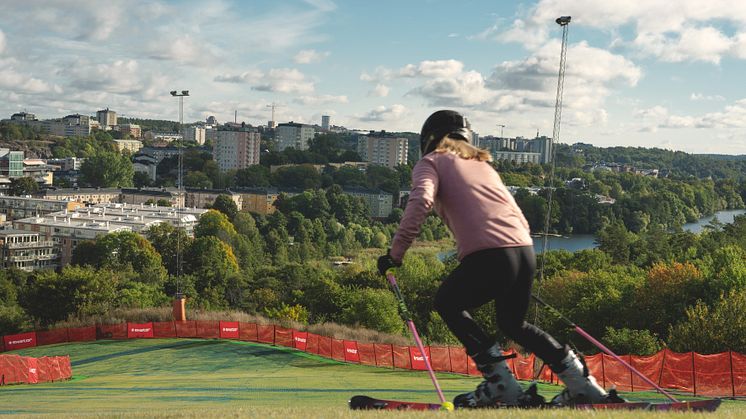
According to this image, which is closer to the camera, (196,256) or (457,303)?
(457,303)

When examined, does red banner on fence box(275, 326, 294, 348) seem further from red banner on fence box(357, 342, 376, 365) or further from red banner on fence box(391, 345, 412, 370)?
red banner on fence box(391, 345, 412, 370)

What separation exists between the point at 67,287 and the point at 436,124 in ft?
146

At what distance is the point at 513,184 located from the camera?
7712 inches

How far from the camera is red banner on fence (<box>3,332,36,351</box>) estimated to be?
34.6 meters

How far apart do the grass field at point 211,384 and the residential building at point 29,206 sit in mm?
118509

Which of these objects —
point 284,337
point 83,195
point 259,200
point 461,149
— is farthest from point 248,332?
point 83,195

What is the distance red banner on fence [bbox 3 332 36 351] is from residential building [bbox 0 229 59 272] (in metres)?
72.4

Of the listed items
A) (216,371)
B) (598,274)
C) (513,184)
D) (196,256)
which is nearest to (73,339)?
(216,371)

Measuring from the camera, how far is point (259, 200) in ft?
545

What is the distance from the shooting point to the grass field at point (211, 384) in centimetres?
1499

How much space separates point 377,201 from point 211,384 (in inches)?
6193

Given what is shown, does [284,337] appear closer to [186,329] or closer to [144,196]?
[186,329]

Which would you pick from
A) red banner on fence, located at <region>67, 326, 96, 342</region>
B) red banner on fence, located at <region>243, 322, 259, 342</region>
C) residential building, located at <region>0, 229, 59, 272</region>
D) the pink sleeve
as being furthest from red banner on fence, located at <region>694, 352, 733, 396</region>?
residential building, located at <region>0, 229, 59, 272</region>

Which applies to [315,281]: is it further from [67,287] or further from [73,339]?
[73,339]
